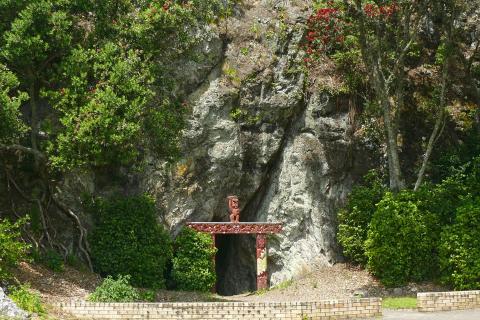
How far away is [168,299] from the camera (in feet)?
56.6

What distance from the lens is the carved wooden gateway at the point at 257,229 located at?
19.9 meters

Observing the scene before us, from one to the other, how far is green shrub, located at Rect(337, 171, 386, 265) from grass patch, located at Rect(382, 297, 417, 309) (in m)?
3.14

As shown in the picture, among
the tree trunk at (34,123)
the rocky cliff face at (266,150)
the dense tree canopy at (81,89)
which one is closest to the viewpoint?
the dense tree canopy at (81,89)

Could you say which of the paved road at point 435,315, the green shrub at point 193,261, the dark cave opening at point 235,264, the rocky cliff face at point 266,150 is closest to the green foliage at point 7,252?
the green shrub at point 193,261

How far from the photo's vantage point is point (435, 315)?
13.5 meters

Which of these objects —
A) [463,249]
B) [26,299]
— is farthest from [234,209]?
[26,299]

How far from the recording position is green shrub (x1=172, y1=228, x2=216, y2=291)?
19016mm

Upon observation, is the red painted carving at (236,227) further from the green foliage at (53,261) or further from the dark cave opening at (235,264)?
the green foliage at (53,261)

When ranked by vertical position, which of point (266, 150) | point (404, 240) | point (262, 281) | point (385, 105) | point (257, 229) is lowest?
point (262, 281)

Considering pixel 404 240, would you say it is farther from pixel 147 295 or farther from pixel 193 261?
pixel 147 295

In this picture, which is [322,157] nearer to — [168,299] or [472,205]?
[472,205]

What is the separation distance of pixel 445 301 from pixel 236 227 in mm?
7629

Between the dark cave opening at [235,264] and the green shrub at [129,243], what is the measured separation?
409 cm

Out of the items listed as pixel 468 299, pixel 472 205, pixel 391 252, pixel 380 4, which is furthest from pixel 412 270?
pixel 380 4
